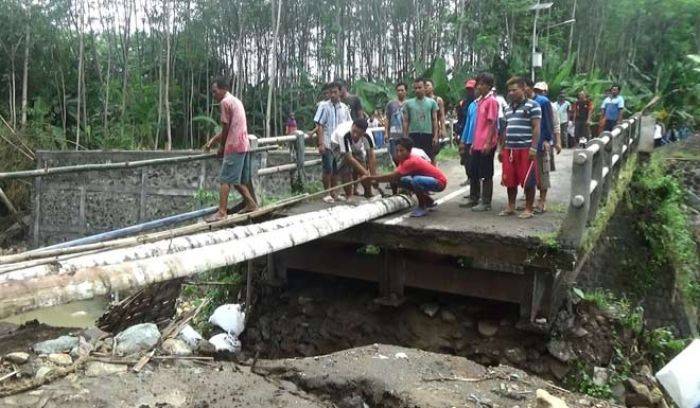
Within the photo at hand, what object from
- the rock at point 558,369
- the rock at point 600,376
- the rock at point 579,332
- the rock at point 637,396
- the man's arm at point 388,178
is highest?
the man's arm at point 388,178

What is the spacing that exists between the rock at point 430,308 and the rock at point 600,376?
4.64 feet

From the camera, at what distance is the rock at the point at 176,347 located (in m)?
4.96

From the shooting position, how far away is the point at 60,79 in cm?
2017

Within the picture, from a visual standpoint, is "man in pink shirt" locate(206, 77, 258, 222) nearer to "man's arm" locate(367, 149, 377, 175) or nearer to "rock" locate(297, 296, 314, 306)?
"rock" locate(297, 296, 314, 306)

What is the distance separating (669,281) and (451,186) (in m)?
4.04

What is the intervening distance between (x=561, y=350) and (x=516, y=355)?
0.37 meters

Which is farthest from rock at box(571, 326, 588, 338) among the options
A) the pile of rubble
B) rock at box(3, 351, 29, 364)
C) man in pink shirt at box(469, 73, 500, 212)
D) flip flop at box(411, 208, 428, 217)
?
rock at box(3, 351, 29, 364)

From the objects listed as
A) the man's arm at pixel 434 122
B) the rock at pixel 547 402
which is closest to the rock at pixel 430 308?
the rock at pixel 547 402

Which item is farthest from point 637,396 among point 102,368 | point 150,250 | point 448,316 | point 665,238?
point 665,238

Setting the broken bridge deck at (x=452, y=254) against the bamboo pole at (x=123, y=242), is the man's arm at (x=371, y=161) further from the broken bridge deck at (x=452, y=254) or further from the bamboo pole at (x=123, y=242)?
the bamboo pole at (x=123, y=242)

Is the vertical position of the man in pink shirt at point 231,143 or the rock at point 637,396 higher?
the man in pink shirt at point 231,143

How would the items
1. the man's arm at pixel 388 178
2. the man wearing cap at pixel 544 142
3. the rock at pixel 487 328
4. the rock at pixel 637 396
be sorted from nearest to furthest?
the rock at pixel 637 396, the rock at pixel 487 328, the man wearing cap at pixel 544 142, the man's arm at pixel 388 178

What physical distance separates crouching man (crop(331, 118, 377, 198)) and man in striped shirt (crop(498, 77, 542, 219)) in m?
1.45

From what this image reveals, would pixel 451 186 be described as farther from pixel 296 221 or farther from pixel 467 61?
pixel 467 61
